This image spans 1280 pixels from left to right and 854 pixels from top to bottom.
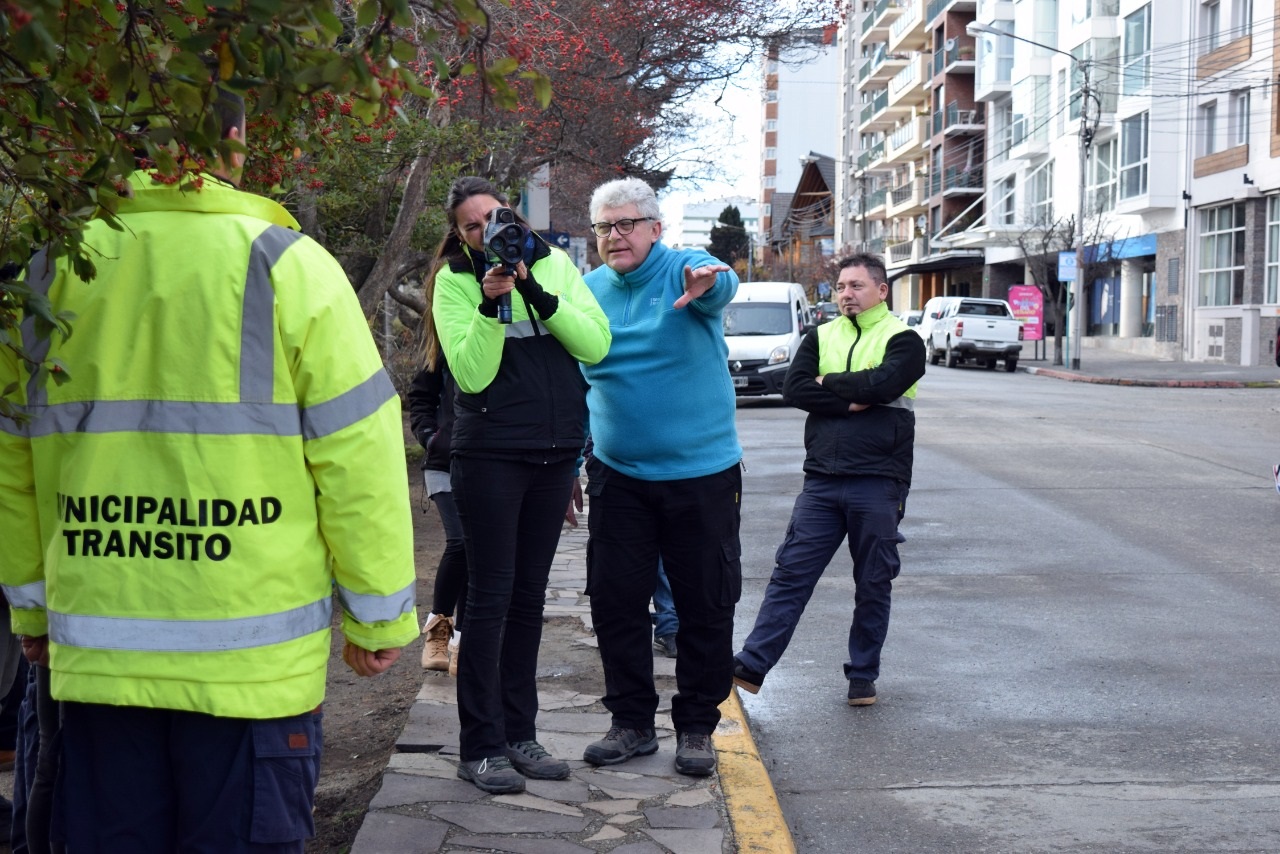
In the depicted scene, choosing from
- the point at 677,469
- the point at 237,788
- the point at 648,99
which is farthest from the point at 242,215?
the point at 648,99

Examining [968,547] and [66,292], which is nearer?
[66,292]

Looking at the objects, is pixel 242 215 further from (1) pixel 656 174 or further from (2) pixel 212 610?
(1) pixel 656 174

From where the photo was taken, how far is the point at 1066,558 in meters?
9.52

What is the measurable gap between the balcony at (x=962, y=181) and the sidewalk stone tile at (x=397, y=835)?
63.4m

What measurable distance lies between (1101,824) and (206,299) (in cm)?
332

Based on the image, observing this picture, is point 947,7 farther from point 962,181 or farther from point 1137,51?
point 1137,51

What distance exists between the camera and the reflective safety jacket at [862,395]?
5973 mm

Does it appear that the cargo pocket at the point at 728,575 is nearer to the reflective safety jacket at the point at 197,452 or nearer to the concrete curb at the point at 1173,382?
the reflective safety jacket at the point at 197,452

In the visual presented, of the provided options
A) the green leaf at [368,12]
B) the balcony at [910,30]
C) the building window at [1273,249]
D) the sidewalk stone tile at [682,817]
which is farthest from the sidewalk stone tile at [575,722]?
the balcony at [910,30]

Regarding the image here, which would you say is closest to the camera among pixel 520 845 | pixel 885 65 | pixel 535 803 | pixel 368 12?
pixel 368 12

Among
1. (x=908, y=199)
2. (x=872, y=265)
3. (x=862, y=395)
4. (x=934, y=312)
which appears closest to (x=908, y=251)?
(x=908, y=199)

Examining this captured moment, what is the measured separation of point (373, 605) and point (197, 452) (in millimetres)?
452

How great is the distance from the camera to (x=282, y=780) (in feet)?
8.82

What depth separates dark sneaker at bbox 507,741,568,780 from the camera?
4758mm
